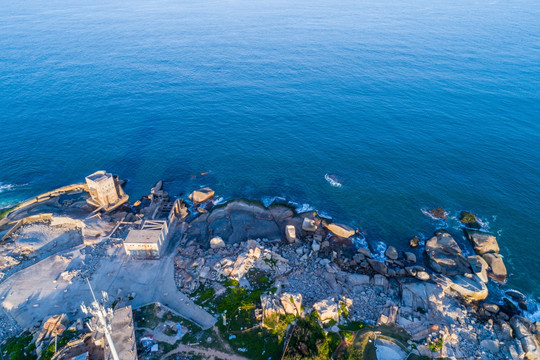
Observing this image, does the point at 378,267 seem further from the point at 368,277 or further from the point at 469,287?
the point at 469,287

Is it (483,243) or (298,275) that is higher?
(298,275)

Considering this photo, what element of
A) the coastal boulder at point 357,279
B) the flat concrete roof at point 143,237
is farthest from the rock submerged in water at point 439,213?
the flat concrete roof at point 143,237

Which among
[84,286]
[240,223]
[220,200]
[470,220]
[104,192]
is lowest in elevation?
[220,200]

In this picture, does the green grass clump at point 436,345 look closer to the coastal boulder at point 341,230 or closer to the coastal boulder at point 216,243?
the coastal boulder at point 341,230

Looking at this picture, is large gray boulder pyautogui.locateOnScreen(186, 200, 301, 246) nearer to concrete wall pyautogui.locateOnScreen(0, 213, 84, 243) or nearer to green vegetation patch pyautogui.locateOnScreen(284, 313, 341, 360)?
green vegetation patch pyautogui.locateOnScreen(284, 313, 341, 360)

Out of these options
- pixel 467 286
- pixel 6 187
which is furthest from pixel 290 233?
pixel 6 187

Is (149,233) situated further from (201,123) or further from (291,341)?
(201,123)
